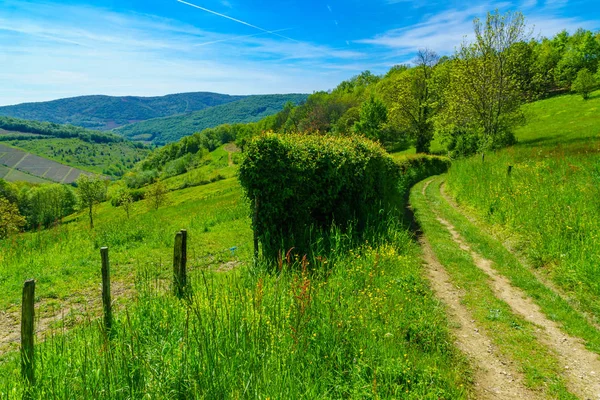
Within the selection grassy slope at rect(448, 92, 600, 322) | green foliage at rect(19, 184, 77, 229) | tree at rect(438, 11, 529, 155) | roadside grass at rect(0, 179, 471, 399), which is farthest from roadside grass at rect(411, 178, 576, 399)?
green foliage at rect(19, 184, 77, 229)

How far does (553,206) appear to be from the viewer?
1163cm

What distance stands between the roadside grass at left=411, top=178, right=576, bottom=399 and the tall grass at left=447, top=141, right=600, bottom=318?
6.04ft

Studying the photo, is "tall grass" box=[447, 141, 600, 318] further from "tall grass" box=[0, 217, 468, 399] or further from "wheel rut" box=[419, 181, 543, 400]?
"tall grass" box=[0, 217, 468, 399]

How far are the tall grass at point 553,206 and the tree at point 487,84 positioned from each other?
39.6 feet

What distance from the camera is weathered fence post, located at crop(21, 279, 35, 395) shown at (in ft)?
15.2

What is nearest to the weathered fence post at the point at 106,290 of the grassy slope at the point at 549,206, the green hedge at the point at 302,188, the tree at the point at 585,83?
the green hedge at the point at 302,188

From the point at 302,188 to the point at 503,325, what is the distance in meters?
6.85

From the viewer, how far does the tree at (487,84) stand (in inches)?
1089

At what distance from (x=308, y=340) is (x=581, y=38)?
4010 inches

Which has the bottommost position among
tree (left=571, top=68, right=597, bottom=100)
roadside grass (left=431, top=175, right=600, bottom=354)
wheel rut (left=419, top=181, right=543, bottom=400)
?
wheel rut (left=419, top=181, right=543, bottom=400)

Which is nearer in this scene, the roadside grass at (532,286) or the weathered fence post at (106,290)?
the weathered fence post at (106,290)

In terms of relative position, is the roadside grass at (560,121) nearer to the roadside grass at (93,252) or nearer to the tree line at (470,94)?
the tree line at (470,94)

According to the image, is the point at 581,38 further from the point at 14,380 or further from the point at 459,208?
the point at 14,380

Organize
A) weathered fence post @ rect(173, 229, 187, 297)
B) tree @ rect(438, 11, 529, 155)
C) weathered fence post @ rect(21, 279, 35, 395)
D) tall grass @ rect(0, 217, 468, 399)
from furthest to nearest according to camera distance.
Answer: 1. tree @ rect(438, 11, 529, 155)
2. weathered fence post @ rect(173, 229, 187, 297)
3. weathered fence post @ rect(21, 279, 35, 395)
4. tall grass @ rect(0, 217, 468, 399)
